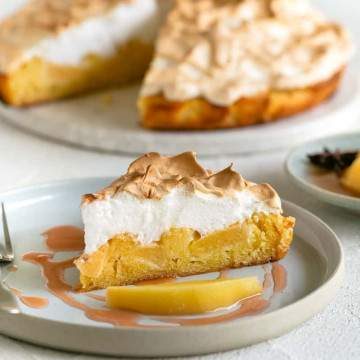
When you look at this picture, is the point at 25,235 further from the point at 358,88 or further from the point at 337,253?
the point at 358,88

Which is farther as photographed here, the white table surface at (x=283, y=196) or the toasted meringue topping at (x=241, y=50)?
the toasted meringue topping at (x=241, y=50)

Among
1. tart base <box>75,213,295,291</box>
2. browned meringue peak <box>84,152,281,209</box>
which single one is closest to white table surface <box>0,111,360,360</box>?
tart base <box>75,213,295,291</box>

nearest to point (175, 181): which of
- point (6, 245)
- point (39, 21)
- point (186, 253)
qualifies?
point (186, 253)

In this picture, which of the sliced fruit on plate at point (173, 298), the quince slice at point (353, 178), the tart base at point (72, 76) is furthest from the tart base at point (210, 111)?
the sliced fruit on plate at point (173, 298)

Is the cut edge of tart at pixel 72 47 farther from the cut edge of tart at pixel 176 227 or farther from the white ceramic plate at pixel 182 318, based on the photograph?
the cut edge of tart at pixel 176 227

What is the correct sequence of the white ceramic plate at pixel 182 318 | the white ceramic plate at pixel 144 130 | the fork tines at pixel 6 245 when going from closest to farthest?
the white ceramic plate at pixel 182 318 < the fork tines at pixel 6 245 < the white ceramic plate at pixel 144 130

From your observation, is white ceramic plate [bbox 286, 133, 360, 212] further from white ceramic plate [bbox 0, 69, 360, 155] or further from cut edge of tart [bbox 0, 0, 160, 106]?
cut edge of tart [bbox 0, 0, 160, 106]

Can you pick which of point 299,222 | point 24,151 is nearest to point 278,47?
point 24,151
